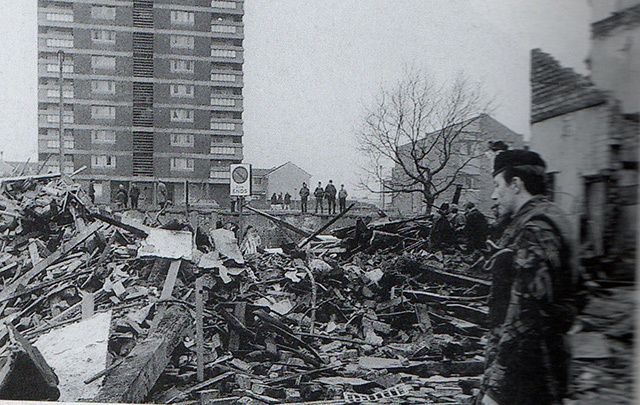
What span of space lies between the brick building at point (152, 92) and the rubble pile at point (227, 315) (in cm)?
16

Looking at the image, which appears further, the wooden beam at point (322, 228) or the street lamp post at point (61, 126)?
the street lamp post at point (61, 126)

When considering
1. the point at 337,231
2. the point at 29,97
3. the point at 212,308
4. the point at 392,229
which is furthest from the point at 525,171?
the point at 29,97

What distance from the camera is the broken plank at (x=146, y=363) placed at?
190 centimetres

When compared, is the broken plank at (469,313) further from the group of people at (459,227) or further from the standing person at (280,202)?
the standing person at (280,202)

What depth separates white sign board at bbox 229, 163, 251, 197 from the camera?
6.38 ft

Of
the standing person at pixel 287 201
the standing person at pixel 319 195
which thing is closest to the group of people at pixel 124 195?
the standing person at pixel 287 201

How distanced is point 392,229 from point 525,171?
0.46 m

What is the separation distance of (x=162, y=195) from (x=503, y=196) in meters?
1.15

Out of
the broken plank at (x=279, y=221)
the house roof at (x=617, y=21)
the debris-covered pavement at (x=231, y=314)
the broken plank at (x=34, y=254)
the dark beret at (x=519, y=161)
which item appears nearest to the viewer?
the house roof at (x=617, y=21)

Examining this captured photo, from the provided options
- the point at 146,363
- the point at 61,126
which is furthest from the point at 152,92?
the point at 146,363

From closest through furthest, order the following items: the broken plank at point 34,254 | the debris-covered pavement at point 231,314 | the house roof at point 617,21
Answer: the house roof at point 617,21 → the debris-covered pavement at point 231,314 → the broken plank at point 34,254

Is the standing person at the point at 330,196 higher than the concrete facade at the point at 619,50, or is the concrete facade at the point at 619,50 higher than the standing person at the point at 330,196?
the concrete facade at the point at 619,50

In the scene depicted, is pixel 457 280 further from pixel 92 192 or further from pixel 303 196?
pixel 92 192

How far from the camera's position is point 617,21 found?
1.65 metres
